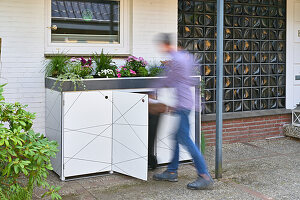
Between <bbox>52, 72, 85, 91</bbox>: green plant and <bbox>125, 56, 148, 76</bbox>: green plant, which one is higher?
<bbox>125, 56, 148, 76</bbox>: green plant

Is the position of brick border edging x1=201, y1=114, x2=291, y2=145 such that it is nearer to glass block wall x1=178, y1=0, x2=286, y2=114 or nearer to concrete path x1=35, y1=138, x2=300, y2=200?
glass block wall x1=178, y1=0, x2=286, y2=114

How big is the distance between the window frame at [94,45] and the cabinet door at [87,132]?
1046 millimetres

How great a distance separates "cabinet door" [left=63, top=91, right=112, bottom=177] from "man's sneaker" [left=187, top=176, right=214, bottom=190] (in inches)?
47.6

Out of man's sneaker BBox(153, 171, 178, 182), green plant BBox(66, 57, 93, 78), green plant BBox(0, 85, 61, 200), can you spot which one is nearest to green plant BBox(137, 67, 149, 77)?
green plant BBox(66, 57, 93, 78)

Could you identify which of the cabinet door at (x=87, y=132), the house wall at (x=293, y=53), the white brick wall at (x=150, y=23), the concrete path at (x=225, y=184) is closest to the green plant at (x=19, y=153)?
the concrete path at (x=225, y=184)

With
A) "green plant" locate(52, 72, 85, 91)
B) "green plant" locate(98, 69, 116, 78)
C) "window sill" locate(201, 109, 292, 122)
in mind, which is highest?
"green plant" locate(98, 69, 116, 78)

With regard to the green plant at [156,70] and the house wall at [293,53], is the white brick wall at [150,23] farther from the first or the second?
the house wall at [293,53]

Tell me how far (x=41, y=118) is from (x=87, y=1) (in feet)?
6.19

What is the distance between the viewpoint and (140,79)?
6129mm

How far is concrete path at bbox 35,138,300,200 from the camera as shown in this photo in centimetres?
513

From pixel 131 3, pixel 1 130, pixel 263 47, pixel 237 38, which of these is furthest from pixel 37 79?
pixel 263 47

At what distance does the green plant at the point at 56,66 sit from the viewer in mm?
6004

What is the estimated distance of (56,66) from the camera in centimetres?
603

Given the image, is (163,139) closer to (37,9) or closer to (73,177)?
(73,177)
